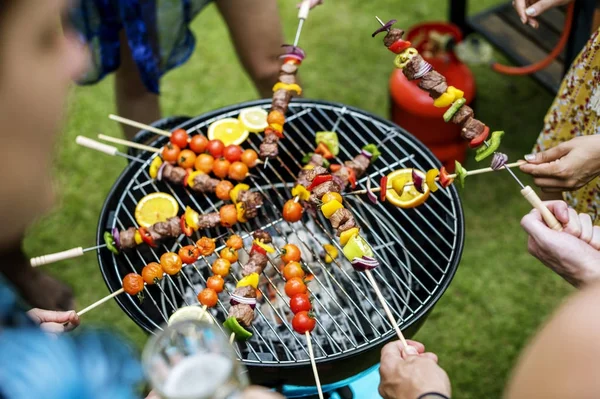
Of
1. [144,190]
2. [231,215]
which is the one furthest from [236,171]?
[144,190]

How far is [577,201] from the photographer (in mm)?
2725

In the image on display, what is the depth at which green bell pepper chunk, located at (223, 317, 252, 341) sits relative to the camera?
2.08 meters

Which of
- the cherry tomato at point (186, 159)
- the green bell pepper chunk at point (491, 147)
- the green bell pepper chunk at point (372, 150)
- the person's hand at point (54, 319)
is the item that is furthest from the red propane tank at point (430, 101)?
the person's hand at point (54, 319)

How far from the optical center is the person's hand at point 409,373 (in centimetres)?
168

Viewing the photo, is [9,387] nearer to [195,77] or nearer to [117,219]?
[117,219]

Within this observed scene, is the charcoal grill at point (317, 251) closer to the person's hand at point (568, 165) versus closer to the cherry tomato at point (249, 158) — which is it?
the cherry tomato at point (249, 158)

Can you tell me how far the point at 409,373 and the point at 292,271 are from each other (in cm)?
74

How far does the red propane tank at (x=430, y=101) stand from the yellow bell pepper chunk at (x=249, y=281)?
1.86 metres

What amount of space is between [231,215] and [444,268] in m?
0.92

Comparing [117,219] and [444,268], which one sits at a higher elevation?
[117,219]

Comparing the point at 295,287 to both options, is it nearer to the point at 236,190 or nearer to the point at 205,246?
the point at 205,246

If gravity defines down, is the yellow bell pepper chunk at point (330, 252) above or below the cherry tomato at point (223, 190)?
below

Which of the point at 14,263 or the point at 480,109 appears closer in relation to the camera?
the point at 14,263

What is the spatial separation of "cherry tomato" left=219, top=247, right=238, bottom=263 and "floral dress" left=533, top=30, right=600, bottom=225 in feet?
5.25
